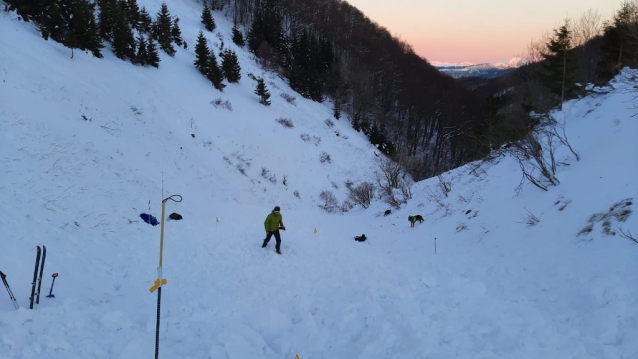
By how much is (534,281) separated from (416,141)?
53.5 meters

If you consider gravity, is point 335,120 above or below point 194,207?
above

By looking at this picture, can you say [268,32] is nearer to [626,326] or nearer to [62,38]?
[62,38]

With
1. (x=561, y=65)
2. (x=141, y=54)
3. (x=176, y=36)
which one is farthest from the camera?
(x=176, y=36)

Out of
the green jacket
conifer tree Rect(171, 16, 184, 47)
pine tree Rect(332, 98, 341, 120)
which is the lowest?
the green jacket

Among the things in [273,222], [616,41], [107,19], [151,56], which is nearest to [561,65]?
[616,41]

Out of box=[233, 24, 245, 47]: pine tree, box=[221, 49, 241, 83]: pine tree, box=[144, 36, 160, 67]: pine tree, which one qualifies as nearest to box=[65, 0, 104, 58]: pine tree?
box=[144, 36, 160, 67]: pine tree

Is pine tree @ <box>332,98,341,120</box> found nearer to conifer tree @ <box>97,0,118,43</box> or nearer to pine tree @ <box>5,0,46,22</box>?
conifer tree @ <box>97,0,118,43</box>

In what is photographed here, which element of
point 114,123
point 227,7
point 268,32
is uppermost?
point 227,7

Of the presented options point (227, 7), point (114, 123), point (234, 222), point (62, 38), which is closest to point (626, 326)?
point (234, 222)

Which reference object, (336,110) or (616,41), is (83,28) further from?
(616,41)

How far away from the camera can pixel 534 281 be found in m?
6.27

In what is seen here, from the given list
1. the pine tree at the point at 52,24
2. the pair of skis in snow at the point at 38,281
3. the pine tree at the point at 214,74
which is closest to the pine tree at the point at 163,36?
the pine tree at the point at 214,74

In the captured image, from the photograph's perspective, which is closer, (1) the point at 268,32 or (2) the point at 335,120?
(2) the point at 335,120

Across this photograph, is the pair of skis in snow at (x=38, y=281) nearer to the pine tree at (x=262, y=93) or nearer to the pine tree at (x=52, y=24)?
the pine tree at (x=52, y=24)
